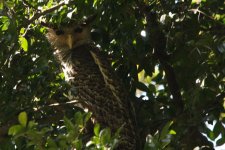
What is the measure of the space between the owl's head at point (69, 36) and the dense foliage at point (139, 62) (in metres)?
0.38

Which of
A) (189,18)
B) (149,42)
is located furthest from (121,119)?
(189,18)

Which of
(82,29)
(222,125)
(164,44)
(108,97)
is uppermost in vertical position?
(82,29)

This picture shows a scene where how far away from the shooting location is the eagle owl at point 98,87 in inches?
162

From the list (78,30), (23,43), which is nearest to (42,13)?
(23,43)

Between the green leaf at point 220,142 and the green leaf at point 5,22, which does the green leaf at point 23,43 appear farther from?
the green leaf at point 220,142

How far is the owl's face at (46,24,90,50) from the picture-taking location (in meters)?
4.98

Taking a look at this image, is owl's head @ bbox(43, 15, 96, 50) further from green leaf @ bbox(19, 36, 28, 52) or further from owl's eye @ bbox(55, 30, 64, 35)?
green leaf @ bbox(19, 36, 28, 52)

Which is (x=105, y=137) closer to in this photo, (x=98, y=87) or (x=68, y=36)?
(x=98, y=87)

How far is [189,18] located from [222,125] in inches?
32.7

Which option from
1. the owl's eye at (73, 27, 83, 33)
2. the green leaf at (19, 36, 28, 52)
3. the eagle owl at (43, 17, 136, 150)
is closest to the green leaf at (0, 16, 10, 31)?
the green leaf at (19, 36, 28, 52)

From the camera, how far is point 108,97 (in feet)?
14.1

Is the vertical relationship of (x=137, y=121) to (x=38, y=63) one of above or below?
below

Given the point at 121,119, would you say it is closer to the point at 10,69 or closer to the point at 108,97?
the point at 108,97

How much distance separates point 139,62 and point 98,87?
37cm
